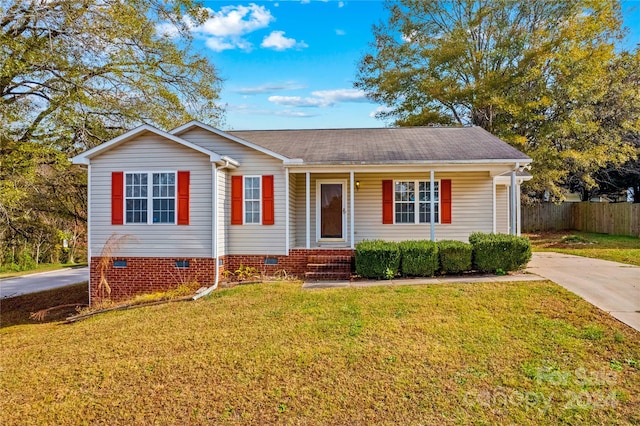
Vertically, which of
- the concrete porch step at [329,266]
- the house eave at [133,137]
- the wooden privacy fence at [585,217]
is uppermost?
the house eave at [133,137]

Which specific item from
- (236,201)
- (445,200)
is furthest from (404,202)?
(236,201)

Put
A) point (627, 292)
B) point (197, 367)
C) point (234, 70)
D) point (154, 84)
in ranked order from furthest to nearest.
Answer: point (234, 70) → point (154, 84) → point (627, 292) → point (197, 367)

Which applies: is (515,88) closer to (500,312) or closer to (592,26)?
(592,26)

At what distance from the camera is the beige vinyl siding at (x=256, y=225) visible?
427 inches

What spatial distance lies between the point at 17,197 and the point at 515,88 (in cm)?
2013

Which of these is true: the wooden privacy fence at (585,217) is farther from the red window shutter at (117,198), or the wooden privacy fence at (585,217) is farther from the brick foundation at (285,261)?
the red window shutter at (117,198)

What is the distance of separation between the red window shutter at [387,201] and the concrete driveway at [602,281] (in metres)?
4.09

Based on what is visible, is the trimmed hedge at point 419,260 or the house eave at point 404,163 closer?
the trimmed hedge at point 419,260

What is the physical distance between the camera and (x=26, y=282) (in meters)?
15.9

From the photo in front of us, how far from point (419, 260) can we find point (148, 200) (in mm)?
6908

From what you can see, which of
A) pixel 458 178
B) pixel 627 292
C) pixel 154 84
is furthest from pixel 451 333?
pixel 154 84

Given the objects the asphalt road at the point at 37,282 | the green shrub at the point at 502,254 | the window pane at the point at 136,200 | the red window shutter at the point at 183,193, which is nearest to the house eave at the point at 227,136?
the red window shutter at the point at 183,193

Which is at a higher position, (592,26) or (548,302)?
(592,26)

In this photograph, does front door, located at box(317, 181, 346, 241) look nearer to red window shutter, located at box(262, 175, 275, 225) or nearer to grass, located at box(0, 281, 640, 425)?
red window shutter, located at box(262, 175, 275, 225)
